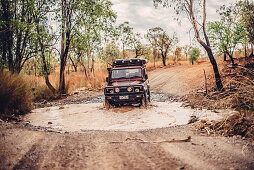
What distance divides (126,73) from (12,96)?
5.08 metres

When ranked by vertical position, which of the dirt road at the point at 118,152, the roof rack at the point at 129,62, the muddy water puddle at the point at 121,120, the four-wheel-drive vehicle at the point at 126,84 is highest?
the roof rack at the point at 129,62

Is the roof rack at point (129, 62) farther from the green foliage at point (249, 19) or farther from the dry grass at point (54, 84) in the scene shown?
the green foliage at point (249, 19)

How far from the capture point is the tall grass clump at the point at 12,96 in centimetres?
689

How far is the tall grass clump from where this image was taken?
22.6 feet

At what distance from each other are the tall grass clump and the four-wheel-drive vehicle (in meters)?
3.39

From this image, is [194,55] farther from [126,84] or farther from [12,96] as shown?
[12,96]

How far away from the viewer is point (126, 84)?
8812 millimetres

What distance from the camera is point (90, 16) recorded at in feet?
46.6

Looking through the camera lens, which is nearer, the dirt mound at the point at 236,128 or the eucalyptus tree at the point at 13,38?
the dirt mound at the point at 236,128

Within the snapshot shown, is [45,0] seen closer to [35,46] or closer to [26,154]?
[35,46]

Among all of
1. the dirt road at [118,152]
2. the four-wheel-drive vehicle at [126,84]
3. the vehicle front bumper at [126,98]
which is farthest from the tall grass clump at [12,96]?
the vehicle front bumper at [126,98]

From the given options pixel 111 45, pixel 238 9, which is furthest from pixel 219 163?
pixel 111 45

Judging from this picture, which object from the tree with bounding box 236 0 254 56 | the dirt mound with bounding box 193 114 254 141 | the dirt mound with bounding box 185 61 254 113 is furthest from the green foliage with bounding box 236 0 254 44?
the dirt mound with bounding box 193 114 254 141

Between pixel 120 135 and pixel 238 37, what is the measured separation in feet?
67.0
